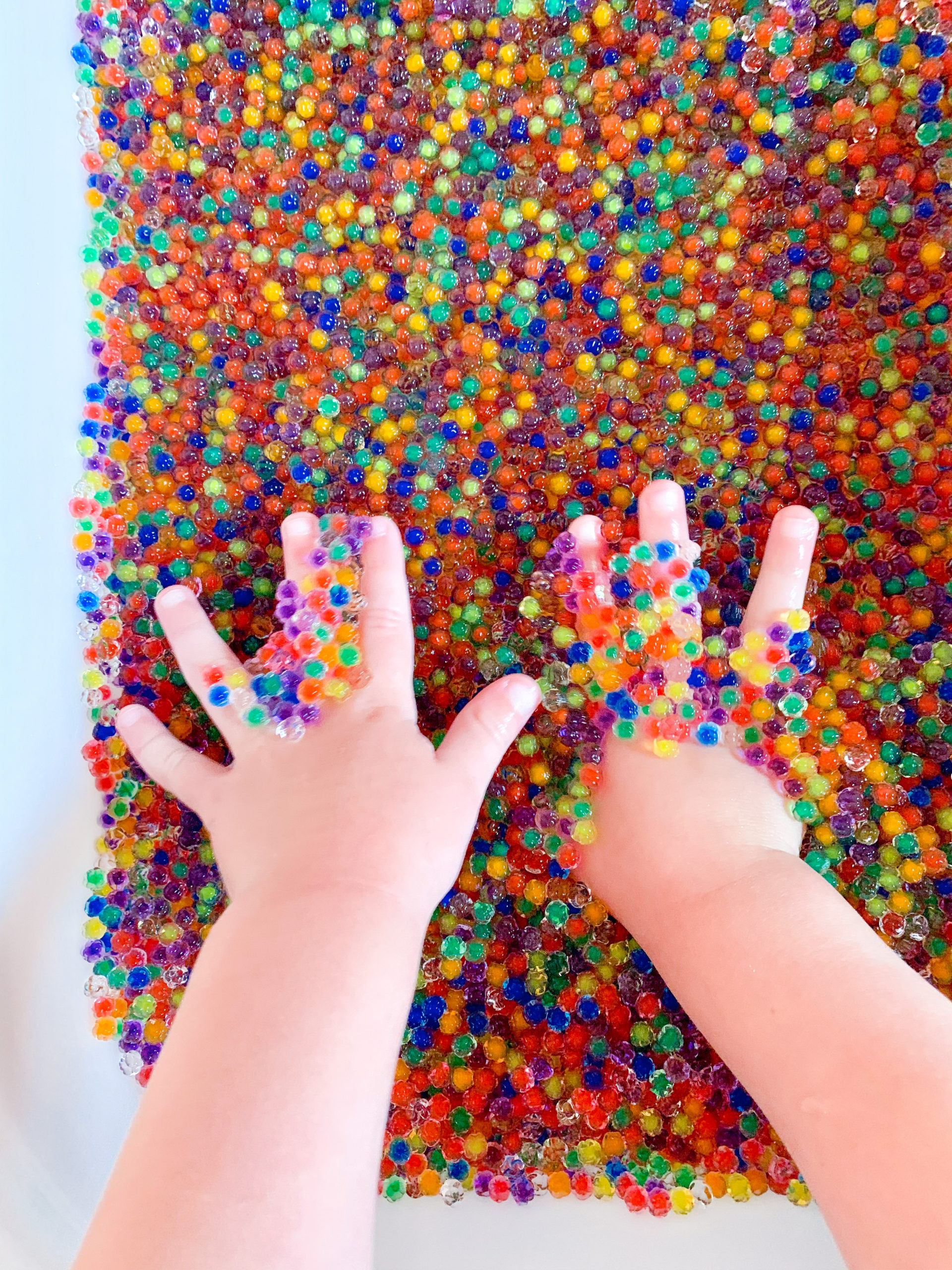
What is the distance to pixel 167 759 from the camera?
0.88m

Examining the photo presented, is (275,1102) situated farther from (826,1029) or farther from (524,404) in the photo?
(524,404)

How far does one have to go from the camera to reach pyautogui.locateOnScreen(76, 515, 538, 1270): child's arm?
55 centimetres

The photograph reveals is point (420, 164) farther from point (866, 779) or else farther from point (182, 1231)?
point (182, 1231)

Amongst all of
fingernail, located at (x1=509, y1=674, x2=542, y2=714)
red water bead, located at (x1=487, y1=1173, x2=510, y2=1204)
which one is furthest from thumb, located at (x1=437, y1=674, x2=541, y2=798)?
red water bead, located at (x1=487, y1=1173, x2=510, y2=1204)

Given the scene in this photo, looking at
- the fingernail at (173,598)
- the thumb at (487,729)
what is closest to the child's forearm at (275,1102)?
the thumb at (487,729)

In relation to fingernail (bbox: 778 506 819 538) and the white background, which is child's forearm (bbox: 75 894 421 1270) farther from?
fingernail (bbox: 778 506 819 538)

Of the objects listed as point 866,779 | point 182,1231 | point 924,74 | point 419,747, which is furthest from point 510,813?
point 924,74

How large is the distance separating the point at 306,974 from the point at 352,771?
170mm

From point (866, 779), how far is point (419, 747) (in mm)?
443

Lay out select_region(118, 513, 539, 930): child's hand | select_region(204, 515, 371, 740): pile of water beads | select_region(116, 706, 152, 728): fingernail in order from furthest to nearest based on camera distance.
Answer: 1. select_region(116, 706, 152, 728): fingernail
2. select_region(204, 515, 371, 740): pile of water beads
3. select_region(118, 513, 539, 930): child's hand

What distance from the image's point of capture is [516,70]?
0.97m

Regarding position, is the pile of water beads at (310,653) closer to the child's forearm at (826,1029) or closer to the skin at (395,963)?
the skin at (395,963)

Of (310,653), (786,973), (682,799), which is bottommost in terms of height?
(786,973)

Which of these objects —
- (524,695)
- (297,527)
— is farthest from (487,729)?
(297,527)
